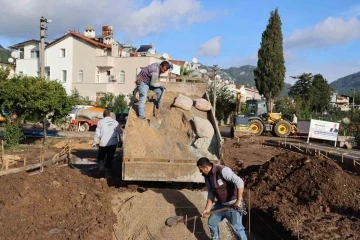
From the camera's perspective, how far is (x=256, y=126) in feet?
83.4

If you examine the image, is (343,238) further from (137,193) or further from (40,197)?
(40,197)

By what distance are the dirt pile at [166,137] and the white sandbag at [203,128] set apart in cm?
17

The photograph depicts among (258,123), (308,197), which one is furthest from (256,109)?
(308,197)

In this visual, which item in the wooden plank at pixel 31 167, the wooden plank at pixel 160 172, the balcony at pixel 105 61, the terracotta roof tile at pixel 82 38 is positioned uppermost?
the terracotta roof tile at pixel 82 38

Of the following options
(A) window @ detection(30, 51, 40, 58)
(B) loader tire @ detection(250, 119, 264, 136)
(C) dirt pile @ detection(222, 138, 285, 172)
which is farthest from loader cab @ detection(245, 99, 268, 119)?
(A) window @ detection(30, 51, 40, 58)

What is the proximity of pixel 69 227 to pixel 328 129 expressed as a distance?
17.9m

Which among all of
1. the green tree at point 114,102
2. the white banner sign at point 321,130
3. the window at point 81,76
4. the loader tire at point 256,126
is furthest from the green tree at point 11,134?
the window at point 81,76

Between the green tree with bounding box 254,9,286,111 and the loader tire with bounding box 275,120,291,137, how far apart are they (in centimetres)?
1241

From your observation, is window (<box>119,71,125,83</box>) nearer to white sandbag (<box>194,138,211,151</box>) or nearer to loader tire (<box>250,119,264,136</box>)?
loader tire (<box>250,119,264,136</box>)

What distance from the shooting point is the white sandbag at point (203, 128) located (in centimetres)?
871

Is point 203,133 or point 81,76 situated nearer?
point 203,133

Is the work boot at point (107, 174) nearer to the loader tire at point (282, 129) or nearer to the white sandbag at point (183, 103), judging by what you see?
the white sandbag at point (183, 103)

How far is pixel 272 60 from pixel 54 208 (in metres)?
33.2

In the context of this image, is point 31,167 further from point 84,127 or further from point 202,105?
point 84,127
